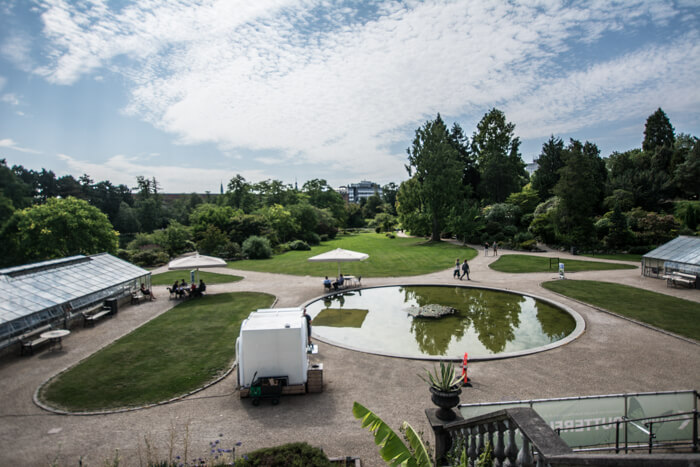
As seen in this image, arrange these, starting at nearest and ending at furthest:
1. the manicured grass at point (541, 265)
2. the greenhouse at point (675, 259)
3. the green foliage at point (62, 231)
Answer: the greenhouse at point (675, 259) → the manicured grass at point (541, 265) → the green foliage at point (62, 231)

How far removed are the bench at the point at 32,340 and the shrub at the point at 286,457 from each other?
11.2 meters

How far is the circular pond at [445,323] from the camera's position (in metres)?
14.0

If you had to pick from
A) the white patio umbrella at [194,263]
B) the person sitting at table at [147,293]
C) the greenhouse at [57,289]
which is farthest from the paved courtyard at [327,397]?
the white patio umbrella at [194,263]

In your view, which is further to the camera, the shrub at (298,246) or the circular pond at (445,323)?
the shrub at (298,246)

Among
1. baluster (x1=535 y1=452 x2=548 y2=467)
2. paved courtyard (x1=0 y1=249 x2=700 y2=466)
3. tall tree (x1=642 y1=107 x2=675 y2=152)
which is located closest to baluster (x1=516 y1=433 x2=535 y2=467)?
baluster (x1=535 y1=452 x2=548 y2=467)

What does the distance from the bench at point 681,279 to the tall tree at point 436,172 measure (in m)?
28.5

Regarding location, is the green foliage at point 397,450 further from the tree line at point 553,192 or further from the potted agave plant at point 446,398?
the tree line at point 553,192

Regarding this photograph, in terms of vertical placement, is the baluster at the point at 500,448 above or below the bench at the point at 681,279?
above

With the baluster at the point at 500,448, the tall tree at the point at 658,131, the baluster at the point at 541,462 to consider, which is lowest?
the baluster at the point at 500,448

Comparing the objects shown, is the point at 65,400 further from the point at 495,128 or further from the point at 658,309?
the point at 495,128

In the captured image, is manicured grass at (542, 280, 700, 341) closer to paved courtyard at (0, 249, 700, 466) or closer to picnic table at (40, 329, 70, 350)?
paved courtyard at (0, 249, 700, 466)

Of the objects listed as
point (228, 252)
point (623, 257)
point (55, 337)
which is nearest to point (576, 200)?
point (623, 257)

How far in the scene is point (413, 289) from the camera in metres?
24.1

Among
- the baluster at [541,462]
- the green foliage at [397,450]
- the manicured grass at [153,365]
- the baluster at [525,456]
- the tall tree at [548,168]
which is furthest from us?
the tall tree at [548,168]
